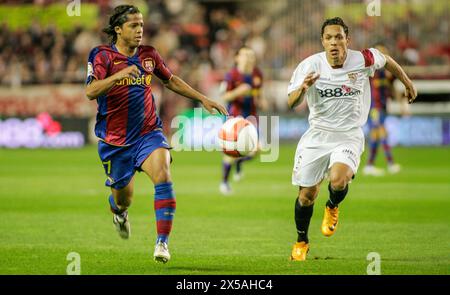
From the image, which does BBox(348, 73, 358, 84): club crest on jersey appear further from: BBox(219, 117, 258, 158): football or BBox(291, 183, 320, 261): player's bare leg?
BBox(219, 117, 258, 158): football

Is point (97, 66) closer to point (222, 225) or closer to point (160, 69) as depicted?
point (160, 69)

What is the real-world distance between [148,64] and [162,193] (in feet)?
4.18

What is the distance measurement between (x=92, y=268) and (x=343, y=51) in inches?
122

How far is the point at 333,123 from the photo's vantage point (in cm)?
934

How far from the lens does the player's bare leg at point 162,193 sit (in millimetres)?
8641

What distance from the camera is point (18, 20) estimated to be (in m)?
31.5

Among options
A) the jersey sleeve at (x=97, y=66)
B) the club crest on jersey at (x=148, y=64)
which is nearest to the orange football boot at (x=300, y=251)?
the club crest on jersey at (x=148, y=64)

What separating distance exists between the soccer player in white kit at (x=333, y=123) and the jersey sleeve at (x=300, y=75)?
0.04 ft

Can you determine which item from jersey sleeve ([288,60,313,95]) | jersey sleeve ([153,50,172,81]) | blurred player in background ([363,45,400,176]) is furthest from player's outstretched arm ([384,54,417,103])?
blurred player in background ([363,45,400,176])

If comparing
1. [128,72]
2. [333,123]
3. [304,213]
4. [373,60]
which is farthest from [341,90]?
[128,72]

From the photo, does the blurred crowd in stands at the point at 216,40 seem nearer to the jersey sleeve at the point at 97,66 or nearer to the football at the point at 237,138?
the football at the point at 237,138

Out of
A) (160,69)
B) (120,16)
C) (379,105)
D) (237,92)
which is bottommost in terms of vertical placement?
(379,105)
